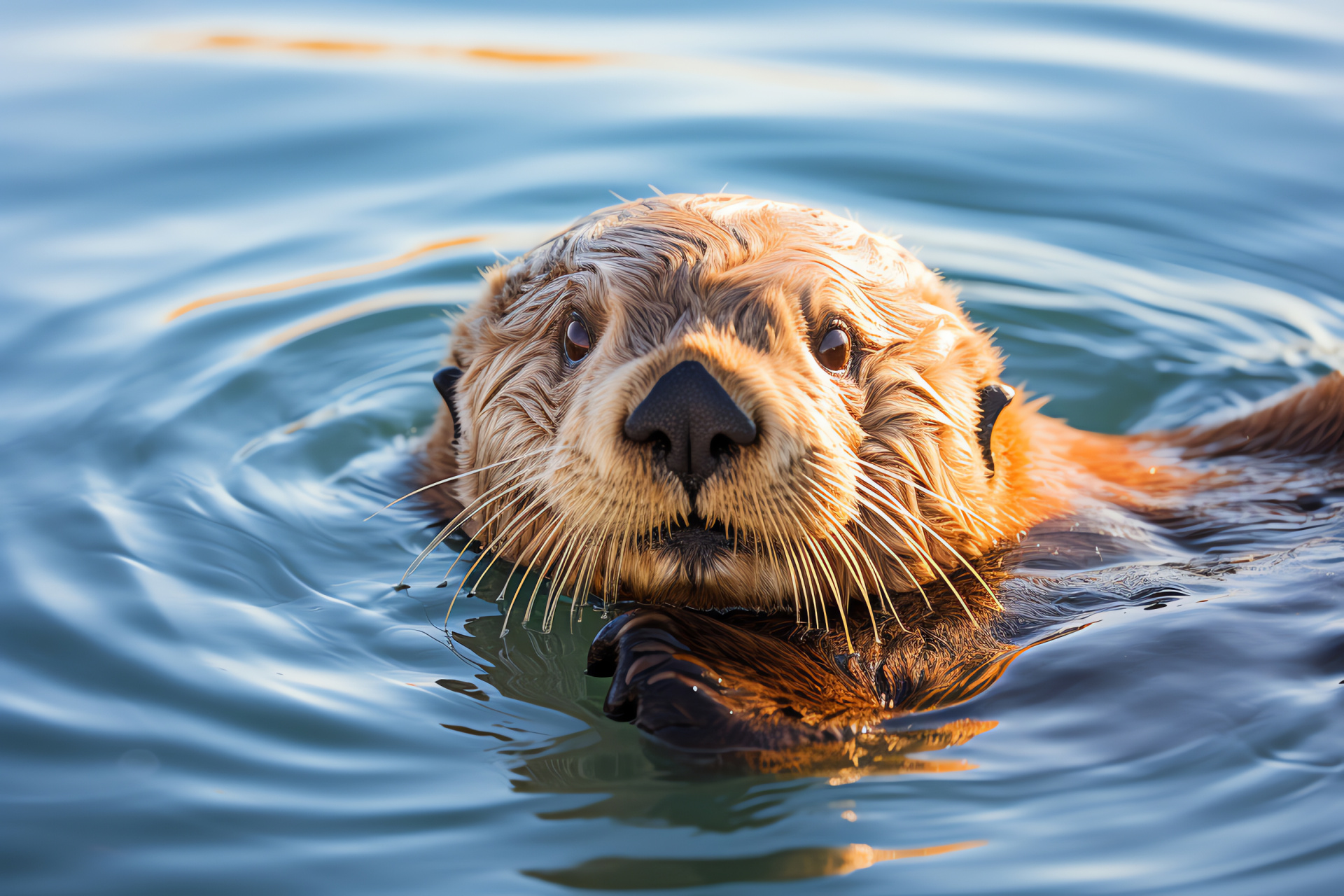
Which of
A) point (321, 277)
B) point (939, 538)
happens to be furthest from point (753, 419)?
point (321, 277)

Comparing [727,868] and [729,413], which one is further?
[729,413]

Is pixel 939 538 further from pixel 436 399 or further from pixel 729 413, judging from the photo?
pixel 436 399

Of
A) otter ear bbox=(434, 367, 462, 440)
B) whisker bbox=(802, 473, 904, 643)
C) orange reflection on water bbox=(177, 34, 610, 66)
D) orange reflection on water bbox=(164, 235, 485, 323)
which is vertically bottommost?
whisker bbox=(802, 473, 904, 643)

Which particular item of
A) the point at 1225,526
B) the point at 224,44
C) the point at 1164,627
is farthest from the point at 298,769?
the point at 224,44

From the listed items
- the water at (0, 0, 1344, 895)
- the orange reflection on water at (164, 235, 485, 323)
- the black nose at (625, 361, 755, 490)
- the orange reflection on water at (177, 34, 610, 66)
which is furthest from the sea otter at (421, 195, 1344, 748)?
the orange reflection on water at (177, 34, 610, 66)

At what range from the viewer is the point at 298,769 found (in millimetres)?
3271

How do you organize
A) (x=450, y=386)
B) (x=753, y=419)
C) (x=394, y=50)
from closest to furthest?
(x=753, y=419) < (x=450, y=386) < (x=394, y=50)

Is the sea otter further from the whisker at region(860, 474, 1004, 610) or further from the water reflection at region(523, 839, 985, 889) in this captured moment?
the water reflection at region(523, 839, 985, 889)

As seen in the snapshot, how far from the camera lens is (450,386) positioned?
417 centimetres

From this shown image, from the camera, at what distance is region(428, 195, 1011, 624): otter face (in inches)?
123

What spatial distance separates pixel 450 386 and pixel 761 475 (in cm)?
147

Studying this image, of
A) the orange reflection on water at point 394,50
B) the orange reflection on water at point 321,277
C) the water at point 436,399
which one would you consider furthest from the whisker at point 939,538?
the orange reflection on water at point 394,50

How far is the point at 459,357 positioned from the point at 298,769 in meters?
1.56

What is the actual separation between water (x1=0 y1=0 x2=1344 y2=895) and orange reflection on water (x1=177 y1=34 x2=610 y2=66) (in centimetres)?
4
